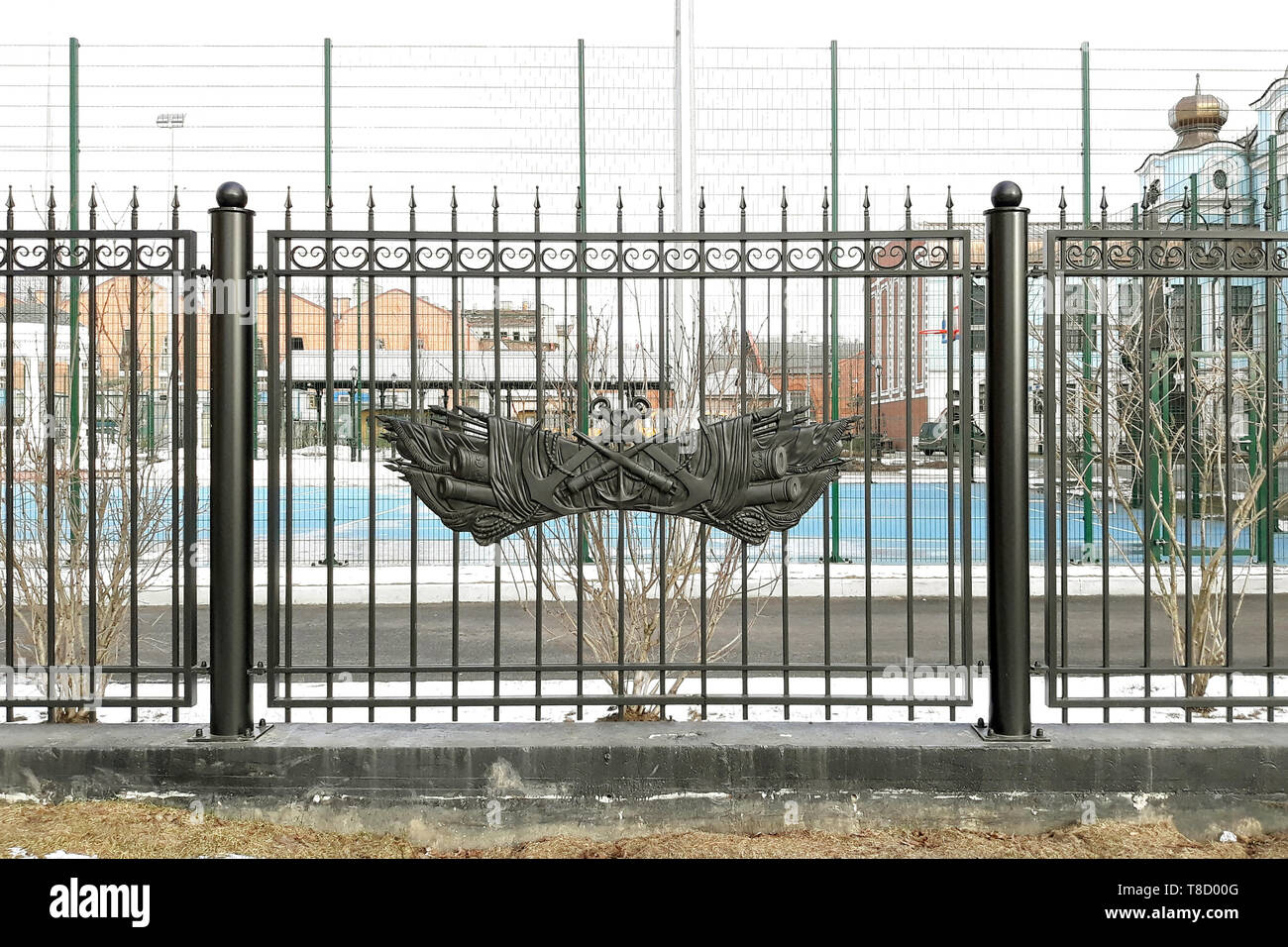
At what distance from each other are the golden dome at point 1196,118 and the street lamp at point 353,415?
29.5 ft

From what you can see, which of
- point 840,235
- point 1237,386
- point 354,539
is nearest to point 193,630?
point 840,235

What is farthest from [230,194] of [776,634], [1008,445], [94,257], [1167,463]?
[776,634]

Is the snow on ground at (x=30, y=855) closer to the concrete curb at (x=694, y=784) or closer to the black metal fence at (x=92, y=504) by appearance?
the concrete curb at (x=694, y=784)

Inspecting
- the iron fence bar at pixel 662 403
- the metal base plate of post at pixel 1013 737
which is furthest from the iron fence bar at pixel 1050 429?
the iron fence bar at pixel 662 403

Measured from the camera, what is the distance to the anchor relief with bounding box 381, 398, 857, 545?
13.9 ft

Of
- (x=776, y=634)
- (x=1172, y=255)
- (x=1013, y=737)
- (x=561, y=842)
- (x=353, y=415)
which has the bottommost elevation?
(x=561, y=842)

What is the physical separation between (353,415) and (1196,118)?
32.9 ft

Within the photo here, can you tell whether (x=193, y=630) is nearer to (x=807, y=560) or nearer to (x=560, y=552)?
(x=560, y=552)

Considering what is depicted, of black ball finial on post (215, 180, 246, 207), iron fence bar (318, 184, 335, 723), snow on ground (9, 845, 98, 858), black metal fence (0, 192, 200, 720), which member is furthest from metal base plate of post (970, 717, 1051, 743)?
black ball finial on post (215, 180, 246, 207)

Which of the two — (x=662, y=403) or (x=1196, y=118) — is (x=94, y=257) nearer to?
(x=662, y=403)

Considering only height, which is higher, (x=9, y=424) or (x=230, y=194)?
(x=230, y=194)

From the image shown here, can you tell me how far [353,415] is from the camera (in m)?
10.3

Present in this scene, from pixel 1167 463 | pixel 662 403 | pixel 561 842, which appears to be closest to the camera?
pixel 561 842

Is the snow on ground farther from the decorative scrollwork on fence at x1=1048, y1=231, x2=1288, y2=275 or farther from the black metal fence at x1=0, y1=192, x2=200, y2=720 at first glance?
the decorative scrollwork on fence at x1=1048, y1=231, x2=1288, y2=275
